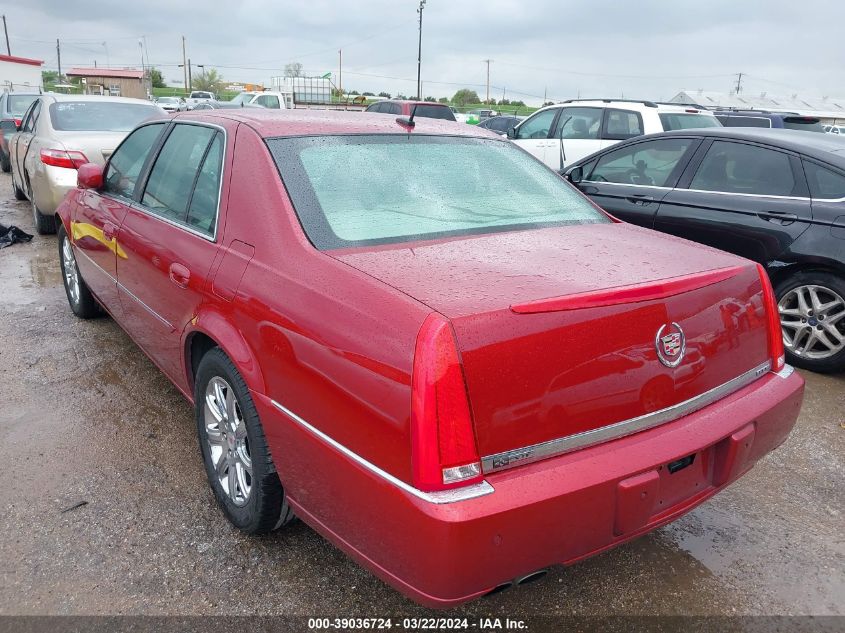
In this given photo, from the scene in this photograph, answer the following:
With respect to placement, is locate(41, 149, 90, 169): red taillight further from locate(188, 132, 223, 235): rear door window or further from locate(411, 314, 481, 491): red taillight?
locate(411, 314, 481, 491): red taillight

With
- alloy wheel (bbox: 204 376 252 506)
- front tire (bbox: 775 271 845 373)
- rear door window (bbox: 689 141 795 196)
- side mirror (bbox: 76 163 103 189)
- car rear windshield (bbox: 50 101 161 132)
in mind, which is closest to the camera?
alloy wheel (bbox: 204 376 252 506)

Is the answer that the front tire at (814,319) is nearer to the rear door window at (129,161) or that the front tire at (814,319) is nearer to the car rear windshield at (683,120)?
the rear door window at (129,161)

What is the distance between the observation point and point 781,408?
2.29 m

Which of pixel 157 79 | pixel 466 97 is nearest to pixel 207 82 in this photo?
pixel 157 79

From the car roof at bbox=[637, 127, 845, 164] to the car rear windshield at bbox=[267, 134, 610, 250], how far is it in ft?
7.61

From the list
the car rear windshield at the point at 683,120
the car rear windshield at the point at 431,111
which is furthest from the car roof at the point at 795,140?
the car rear windshield at the point at 431,111

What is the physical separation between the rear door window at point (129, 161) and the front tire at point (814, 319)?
3.92m

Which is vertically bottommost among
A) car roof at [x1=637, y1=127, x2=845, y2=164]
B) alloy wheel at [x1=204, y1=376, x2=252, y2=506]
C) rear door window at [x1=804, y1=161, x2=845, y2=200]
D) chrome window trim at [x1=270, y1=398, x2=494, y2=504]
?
alloy wheel at [x1=204, y1=376, x2=252, y2=506]

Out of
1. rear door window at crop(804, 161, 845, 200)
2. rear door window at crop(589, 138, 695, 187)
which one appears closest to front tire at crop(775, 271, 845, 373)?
rear door window at crop(804, 161, 845, 200)

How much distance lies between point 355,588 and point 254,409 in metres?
0.72

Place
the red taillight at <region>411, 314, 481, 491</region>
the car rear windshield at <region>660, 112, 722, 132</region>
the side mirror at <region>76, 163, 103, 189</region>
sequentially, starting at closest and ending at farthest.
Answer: the red taillight at <region>411, 314, 481, 491</region>
the side mirror at <region>76, 163, 103, 189</region>
the car rear windshield at <region>660, 112, 722, 132</region>

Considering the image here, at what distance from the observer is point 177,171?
10.3 feet

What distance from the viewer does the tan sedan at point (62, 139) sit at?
6590mm

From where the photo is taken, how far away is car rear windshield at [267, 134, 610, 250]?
2.33m
